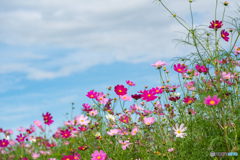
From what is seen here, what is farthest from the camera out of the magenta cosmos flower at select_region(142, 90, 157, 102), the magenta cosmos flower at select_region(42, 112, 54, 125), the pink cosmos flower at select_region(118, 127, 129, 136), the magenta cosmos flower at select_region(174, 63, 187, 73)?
the magenta cosmos flower at select_region(42, 112, 54, 125)

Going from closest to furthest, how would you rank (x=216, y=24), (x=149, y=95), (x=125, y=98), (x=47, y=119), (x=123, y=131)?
(x=216, y=24)
(x=149, y=95)
(x=125, y=98)
(x=123, y=131)
(x=47, y=119)

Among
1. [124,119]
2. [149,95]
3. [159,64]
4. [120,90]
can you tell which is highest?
[159,64]

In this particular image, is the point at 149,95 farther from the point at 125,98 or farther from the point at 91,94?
the point at 91,94

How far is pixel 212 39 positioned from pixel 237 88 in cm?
50

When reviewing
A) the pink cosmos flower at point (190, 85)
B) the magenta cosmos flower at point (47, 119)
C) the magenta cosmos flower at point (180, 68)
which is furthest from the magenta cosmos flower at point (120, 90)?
the magenta cosmos flower at point (47, 119)

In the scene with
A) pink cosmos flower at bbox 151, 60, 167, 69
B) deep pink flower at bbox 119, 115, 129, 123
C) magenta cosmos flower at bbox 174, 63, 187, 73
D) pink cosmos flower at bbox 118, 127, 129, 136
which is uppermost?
pink cosmos flower at bbox 151, 60, 167, 69

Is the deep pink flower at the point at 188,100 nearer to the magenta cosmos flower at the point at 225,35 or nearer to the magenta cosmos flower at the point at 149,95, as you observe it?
the magenta cosmos flower at the point at 149,95

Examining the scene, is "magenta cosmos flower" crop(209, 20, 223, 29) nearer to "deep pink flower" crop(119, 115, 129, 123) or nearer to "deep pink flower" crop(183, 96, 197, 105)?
"deep pink flower" crop(183, 96, 197, 105)

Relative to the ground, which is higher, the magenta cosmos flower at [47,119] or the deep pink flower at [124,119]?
the magenta cosmos flower at [47,119]

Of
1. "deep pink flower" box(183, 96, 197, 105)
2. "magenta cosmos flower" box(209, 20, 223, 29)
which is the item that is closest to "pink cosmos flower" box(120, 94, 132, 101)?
"deep pink flower" box(183, 96, 197, 105)

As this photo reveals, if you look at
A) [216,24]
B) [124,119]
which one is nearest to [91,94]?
[124,119]

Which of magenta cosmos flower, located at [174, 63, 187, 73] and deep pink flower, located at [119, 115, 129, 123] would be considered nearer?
magenta cosmos flower, located at [174, 63, 187, 73]

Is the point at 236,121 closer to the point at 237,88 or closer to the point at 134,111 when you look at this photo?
the point at 237,88

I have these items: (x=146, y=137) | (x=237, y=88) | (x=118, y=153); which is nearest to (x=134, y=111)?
(x=146, y=137)
